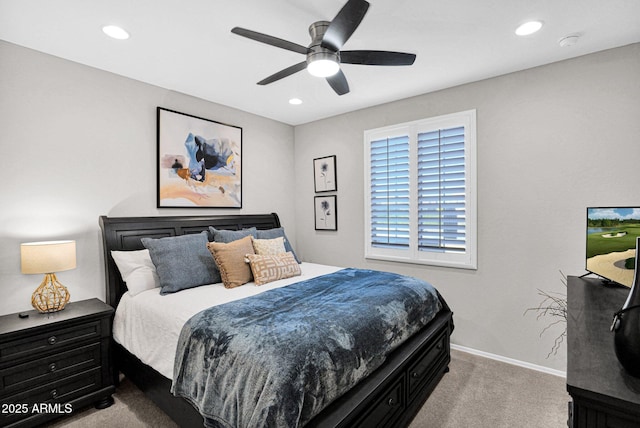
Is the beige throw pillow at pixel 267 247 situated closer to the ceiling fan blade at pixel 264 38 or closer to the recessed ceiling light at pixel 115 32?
the ceiling fan blade at pixel 264 38

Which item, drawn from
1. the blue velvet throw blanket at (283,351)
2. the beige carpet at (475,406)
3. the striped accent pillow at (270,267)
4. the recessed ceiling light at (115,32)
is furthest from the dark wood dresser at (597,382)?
the recessed ceiling light at (115,32)

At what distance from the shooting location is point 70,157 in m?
2.69

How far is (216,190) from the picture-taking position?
374cm

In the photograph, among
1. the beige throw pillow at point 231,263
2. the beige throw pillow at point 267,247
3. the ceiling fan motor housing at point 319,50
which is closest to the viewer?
the ceiling fan motor housing at point 319,50

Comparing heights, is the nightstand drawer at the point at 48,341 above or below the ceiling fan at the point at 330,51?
below

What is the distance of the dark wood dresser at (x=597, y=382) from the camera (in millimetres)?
694

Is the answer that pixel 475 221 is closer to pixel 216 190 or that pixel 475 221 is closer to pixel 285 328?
pixel 285 328

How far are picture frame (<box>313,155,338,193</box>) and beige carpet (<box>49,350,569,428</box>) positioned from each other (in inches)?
102

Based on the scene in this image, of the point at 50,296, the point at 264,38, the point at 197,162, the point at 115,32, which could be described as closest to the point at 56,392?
the point at 50,296

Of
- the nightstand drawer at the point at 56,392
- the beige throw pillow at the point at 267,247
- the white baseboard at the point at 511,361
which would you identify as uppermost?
the beige throw pillow at the point at 267,247

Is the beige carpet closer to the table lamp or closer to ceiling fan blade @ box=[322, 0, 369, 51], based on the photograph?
the table lamp

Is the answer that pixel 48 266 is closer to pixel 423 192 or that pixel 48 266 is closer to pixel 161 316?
pixel 161 316

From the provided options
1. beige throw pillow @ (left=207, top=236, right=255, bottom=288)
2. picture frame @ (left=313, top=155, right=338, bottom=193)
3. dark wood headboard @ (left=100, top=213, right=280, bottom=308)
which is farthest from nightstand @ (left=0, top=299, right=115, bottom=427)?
picture frame @ (left=313, top=155, right=338, bottom=193)

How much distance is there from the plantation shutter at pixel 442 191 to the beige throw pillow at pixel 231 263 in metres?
1.96
